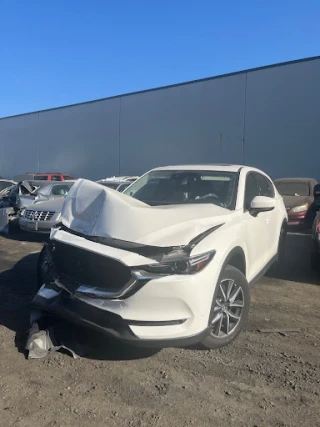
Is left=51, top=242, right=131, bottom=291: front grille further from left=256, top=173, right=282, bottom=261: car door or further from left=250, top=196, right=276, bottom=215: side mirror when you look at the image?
left=256, top=173, right=282, bottom=261: car door

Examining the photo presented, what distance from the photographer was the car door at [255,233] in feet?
14.0

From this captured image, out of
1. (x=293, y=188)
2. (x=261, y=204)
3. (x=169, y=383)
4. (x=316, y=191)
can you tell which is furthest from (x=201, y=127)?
(x=169, y=383)

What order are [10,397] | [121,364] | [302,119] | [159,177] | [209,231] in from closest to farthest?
1. [10,397]
2. [121,364]
3. [209,231]
4. [159,177]
5. [302,119]

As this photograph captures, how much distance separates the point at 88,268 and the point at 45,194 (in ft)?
26.0

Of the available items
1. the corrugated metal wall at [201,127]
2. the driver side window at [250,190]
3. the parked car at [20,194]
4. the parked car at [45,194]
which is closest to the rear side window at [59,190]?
the parked car at [45,194]

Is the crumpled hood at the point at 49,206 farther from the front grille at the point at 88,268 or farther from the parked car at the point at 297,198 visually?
the parked car at the point at 297,198

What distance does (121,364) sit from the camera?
3285 millimetres

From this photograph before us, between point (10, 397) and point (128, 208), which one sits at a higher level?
point (128, 208)

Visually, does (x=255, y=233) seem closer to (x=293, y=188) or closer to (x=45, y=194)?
(x=45, y=194)

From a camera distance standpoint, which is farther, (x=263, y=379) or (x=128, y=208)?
(x=128, y=208)

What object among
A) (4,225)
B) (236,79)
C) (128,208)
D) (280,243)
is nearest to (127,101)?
(236,79)

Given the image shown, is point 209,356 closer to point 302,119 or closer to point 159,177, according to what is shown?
point 159,177

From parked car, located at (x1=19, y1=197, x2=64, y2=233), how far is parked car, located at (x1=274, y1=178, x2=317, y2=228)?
583cm

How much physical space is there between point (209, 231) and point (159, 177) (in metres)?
1.91
